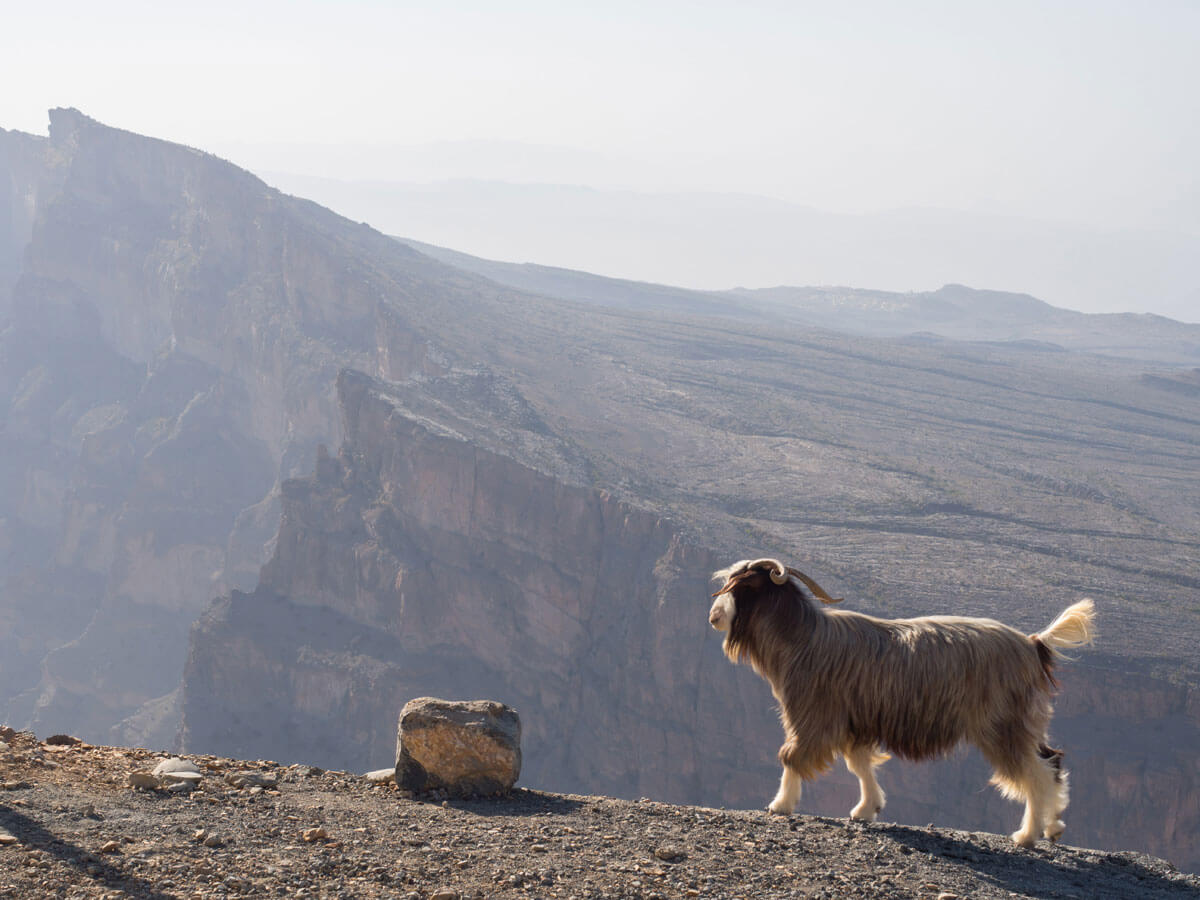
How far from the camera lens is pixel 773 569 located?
1037 centimetres

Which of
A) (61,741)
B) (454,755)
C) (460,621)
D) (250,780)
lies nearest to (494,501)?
(460,621)

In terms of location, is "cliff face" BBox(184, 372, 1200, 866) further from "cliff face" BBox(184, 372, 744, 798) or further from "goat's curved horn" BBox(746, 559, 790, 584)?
"goat's curved horn" BBox(746, 559, 790, 584)

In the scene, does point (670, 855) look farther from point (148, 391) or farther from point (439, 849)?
point (148, 391)

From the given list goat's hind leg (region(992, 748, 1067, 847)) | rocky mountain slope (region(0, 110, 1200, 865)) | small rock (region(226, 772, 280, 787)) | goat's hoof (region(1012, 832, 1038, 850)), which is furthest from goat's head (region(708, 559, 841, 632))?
rocky mountain slope (region(0, 110, 1200, 865))

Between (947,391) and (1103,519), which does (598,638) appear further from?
(947,391)

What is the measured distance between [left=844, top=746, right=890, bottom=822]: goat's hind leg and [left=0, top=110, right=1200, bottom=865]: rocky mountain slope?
38.8m

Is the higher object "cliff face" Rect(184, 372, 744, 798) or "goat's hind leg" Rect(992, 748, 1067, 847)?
"goat's hind leg" Rect(992, 748, 1067, 847)

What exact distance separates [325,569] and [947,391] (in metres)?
63.9

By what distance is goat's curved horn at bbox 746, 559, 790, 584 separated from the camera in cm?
1027

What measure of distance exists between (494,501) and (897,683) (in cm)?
5550

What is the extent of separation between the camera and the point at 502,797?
10547 mm

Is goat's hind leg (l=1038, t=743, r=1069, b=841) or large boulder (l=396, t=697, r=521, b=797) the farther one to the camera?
large boulder (l=396, t=697, r=521, b=797)

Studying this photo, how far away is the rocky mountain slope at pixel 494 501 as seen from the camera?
56219 mm

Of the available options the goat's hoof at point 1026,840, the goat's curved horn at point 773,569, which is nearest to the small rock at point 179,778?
the goat's curved horn at point 773,569
